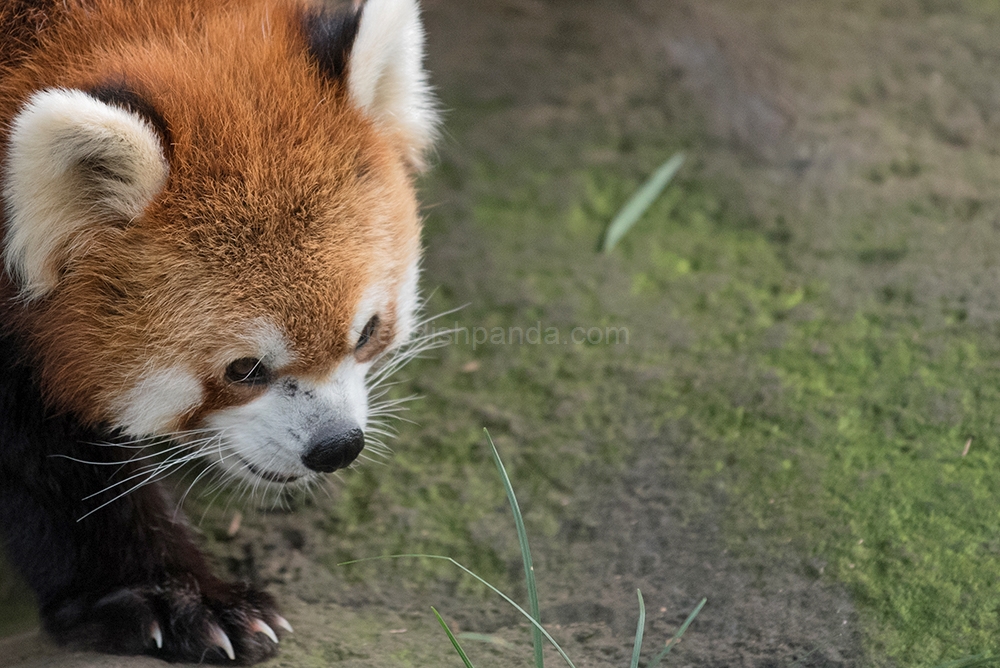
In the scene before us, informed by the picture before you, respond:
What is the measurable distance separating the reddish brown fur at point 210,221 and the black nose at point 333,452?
16cm

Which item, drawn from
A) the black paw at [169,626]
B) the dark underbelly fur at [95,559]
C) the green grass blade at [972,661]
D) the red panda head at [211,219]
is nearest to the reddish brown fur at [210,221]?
the red panda head at [211,219]

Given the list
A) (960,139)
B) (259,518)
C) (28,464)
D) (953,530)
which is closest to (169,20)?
(28,464)

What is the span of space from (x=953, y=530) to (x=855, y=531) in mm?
228

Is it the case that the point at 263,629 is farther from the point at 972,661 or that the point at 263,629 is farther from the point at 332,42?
the point at 972,661

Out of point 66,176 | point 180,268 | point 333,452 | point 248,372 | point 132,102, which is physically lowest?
point 333,452

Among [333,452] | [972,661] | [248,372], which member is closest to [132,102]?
[248,372]

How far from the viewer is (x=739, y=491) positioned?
235cm

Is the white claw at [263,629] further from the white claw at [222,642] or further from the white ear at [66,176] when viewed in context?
the white ear at [66,176]

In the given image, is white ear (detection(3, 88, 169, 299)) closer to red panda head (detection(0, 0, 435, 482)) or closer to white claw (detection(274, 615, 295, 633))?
red panda head (detection(0, 0, 435, 482))

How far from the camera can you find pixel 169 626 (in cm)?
200

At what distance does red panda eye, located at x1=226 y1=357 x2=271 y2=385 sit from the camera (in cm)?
187

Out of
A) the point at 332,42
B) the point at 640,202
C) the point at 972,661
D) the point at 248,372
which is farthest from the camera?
the point at 640,202

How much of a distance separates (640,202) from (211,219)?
1.90 metres

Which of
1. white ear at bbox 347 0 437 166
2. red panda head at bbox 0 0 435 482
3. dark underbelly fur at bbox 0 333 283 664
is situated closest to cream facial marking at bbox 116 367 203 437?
red panda head at bbox 0 0 435 482
